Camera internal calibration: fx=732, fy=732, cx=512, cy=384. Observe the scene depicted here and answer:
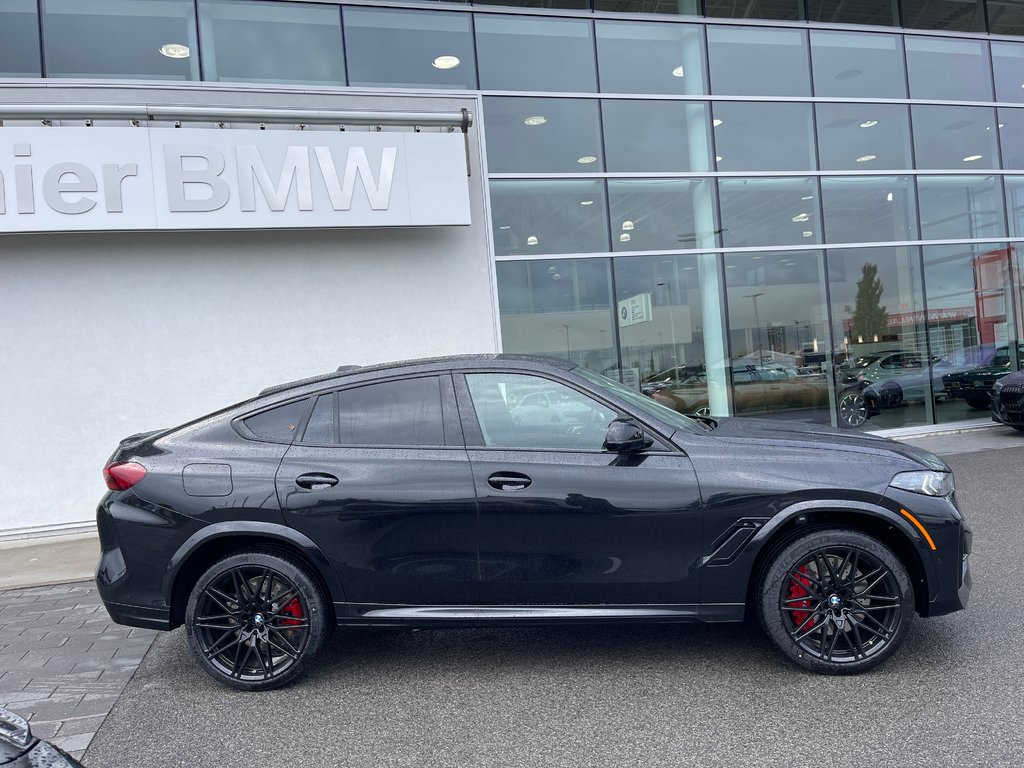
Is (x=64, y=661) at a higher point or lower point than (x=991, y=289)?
lower

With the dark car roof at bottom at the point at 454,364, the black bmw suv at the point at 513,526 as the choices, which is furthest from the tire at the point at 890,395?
the dark car roof at bottom at the point at 454,364

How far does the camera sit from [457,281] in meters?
9.41

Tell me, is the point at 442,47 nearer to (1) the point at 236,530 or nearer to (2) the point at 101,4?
(2) the point at 101,4

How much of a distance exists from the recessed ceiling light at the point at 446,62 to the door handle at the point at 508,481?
8.59m

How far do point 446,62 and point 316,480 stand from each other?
8584mm

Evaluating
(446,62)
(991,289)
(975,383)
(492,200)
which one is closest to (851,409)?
(975,383)

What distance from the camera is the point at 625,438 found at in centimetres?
356

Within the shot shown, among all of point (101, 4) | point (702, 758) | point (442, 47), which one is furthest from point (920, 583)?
point (101, 4)

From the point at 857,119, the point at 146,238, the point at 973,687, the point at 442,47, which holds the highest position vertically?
the point at 442,47

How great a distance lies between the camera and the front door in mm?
3631

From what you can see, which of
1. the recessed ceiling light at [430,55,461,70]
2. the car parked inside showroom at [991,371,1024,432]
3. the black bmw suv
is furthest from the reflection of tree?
the black bmw suv

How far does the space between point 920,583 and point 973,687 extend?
1.62 feet

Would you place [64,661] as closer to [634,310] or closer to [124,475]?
[124,475]

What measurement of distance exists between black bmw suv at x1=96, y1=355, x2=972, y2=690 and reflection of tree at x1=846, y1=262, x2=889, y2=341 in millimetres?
9076
